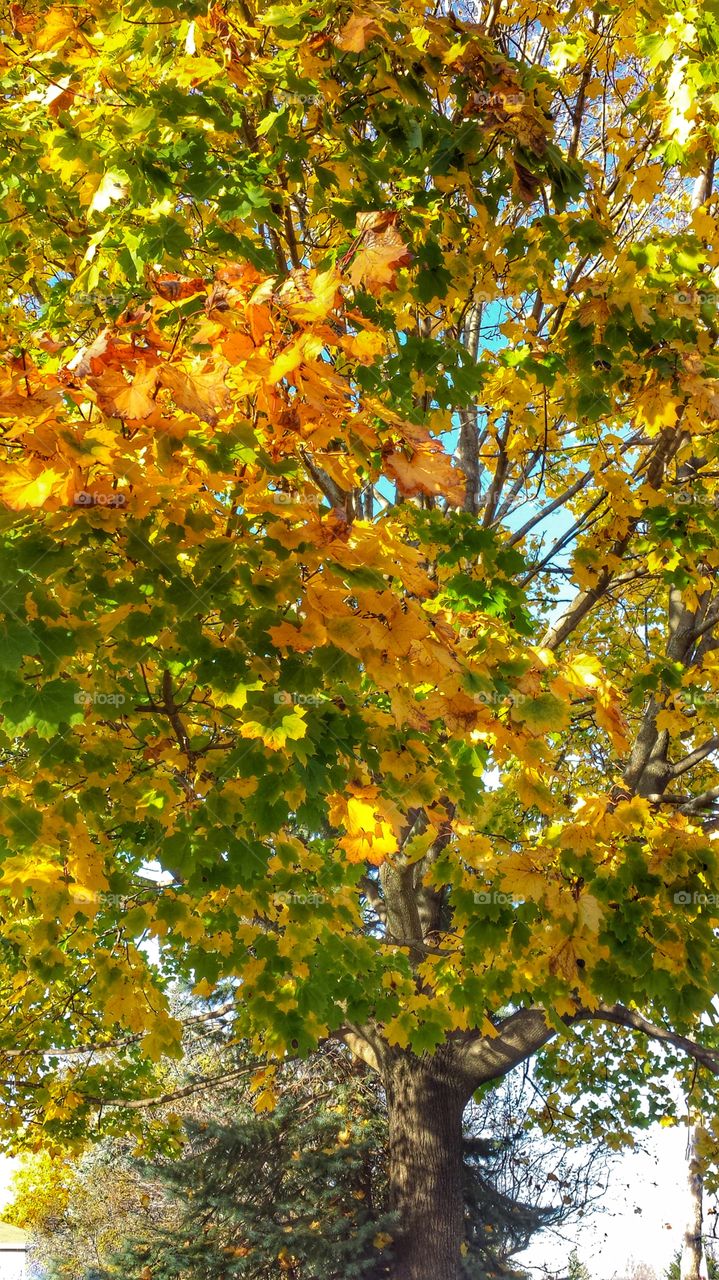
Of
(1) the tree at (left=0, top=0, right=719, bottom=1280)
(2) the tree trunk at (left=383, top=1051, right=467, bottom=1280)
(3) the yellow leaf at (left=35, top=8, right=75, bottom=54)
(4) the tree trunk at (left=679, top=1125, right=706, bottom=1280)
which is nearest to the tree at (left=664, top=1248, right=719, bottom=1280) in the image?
(4) the tree trunk at (left=679, top=1125, right=706, bottom=1280)

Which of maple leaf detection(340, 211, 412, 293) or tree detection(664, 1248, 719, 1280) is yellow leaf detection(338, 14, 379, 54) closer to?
maple leaf detection(340, 211, 412, 293)

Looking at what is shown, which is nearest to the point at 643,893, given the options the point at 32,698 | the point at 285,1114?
the point at 32,698

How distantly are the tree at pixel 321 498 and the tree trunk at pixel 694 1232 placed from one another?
870 cm

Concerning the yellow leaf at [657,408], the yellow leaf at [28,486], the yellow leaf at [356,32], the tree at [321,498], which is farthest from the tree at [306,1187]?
the yellow leaf at [356,32]

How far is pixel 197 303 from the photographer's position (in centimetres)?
319

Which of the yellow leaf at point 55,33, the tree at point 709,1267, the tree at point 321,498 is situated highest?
the yellow leaf at point 55,33

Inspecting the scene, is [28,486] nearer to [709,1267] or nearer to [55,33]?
[55,33]

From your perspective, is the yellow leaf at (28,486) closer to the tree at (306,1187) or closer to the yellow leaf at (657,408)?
the yellow leaf at (657,408)

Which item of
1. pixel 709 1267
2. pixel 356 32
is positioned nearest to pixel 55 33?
pixel 356 32

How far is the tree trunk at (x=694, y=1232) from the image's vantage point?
12.3 meters

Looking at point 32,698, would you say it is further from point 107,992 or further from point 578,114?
point 578,114

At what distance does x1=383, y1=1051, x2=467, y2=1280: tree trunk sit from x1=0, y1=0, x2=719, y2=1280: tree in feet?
7.17

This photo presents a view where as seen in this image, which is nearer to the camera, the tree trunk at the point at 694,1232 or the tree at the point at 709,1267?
the tree trunk at the point at 694,1232

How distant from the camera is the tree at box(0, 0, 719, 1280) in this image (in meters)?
2.75
